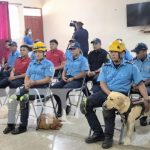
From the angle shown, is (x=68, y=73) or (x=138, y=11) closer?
(x=68, y=73)

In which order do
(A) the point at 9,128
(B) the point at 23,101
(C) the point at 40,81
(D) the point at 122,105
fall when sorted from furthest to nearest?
1. (C) the point at 40,81
2. (A) the point at 9,128
3. (B) the point at 23,101
4. (D) the point at 122,105

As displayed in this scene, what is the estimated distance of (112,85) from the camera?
9.74 ft

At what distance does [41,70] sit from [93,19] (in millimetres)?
5513

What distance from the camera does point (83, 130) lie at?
133 inches

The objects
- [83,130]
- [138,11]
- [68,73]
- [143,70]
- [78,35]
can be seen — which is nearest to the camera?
[83,130]

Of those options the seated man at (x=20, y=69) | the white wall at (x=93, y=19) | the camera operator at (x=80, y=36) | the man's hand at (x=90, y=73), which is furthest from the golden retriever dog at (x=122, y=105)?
the white wall at (x=93, y=19)

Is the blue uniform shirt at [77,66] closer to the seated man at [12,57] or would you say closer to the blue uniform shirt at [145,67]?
the blue uniform shirt at [145,67]

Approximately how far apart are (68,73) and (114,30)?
4612 millimetres

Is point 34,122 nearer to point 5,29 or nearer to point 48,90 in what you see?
point 48,90

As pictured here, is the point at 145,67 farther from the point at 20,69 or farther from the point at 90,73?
the point at 20,69

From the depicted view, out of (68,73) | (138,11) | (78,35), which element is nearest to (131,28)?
(138,11)

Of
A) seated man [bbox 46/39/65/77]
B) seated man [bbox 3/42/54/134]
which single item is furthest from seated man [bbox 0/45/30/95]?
seated man [bbox 46/39/65/77]

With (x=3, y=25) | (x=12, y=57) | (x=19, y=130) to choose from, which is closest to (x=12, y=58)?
(x=12, y=57)

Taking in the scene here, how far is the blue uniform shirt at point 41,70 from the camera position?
11.9ft
